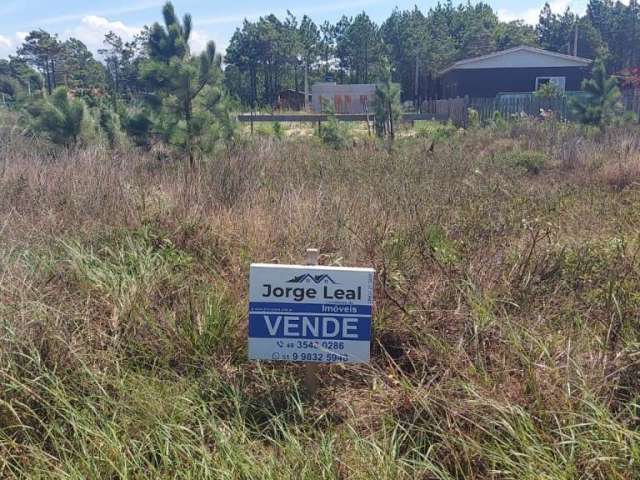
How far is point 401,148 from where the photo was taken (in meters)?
9.66

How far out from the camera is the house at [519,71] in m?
32.4

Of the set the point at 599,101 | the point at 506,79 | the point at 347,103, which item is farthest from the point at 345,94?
the point at 599,101

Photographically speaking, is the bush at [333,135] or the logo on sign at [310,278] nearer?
the logo on sign at [310,278]

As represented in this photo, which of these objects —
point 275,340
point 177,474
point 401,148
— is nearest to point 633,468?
point 275,340

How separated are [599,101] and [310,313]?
1326 centimetres

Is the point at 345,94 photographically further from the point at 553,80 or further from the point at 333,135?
the point at 333,135

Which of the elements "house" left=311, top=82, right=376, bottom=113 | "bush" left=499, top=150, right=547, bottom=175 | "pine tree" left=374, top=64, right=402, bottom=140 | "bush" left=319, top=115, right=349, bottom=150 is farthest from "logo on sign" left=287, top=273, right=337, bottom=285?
"house" left=311, top=82, right=376, bottom=113

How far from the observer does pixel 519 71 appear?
1289 inches

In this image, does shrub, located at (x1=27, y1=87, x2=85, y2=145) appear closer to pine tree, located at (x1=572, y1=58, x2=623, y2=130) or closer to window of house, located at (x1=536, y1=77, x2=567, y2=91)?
pine tree, located at (x1=572, y1=58, x2=623, y2=130)

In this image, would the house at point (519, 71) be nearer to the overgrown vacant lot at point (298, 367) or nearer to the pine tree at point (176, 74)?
the pine tree at point (176, 74)

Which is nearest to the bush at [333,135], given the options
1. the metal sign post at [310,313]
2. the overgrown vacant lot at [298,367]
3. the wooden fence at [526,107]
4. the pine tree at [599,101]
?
the pine tree at [599,101]

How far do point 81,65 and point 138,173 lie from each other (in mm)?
58529

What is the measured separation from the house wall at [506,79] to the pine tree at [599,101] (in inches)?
813

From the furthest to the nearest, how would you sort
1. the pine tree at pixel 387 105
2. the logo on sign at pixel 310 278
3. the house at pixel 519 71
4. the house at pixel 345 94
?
the house at pixel 345 94 < the house at pixel 519 71 < the pine tree at pixel 387 105 < the logo on sign at pixel 310 278
